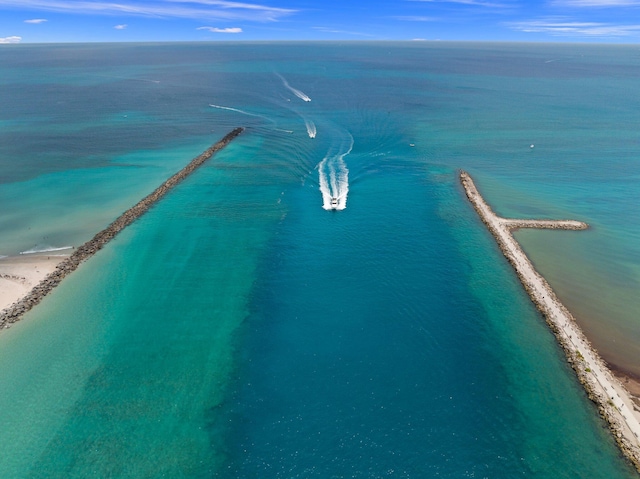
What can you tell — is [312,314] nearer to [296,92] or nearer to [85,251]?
[85,251]

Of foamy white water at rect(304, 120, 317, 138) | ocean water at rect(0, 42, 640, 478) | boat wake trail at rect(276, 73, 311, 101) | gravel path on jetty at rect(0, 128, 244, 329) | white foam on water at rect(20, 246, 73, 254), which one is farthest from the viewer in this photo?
boat wake trail at rect(276, 73, 311, 101)

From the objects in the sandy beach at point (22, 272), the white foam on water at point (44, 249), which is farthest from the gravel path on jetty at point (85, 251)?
the white foam on water at point (44, 249)

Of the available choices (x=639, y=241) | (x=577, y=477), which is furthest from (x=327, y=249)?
(x=639, y=241)

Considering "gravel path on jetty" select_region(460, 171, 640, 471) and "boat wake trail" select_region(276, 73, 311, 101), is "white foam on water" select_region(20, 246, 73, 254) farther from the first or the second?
"boat wake trail" select_region(276, 73, 311, 101)

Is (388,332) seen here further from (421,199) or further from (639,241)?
(639,241)

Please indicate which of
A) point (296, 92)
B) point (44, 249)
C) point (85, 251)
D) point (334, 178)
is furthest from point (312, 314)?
point (296, 92)

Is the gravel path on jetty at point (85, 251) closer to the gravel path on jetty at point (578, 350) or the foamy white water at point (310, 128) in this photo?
the foamy white water at point (310, 128)

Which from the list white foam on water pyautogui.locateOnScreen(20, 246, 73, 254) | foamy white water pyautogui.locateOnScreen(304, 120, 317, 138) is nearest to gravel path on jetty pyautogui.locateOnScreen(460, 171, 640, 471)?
foamy white water pyautogui.locateOnScreen(304, 120, 317, 138)
